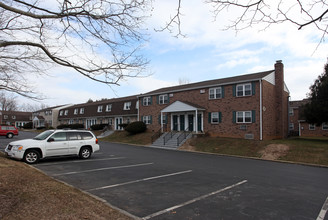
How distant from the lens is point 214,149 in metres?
18.3

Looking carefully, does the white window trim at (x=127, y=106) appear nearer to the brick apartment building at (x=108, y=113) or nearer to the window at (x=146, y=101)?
the brick apartment building at (x=108, y=113)

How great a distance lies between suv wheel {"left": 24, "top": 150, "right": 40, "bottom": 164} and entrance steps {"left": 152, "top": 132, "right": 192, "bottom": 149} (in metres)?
12.4

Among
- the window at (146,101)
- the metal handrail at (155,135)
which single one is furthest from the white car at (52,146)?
the window at (146,101)

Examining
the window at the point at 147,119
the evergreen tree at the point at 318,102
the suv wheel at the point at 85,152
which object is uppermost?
the evergreen tree at the point at 318,102

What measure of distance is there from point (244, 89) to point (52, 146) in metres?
16.9

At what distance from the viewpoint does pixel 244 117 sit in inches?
819

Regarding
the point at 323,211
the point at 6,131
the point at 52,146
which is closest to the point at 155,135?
the point at 52,146

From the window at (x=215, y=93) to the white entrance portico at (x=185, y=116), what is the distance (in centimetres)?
170

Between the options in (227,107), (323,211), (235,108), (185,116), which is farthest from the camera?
(185,116)

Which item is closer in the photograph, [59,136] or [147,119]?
[59,136]

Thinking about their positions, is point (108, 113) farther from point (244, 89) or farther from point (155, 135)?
point (244, 89)

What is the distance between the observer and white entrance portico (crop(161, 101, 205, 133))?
2374 centimetres

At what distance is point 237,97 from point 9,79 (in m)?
18.1

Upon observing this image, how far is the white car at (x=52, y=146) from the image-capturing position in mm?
10328
